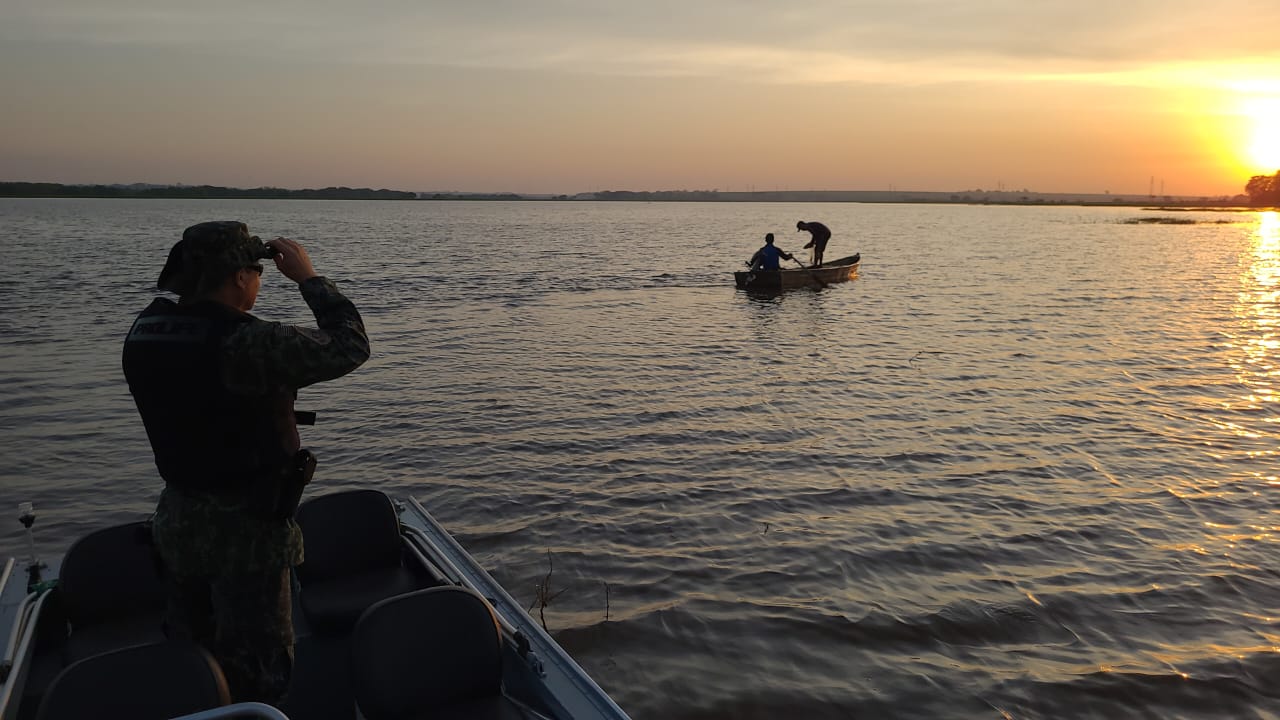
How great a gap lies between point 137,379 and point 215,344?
387mm

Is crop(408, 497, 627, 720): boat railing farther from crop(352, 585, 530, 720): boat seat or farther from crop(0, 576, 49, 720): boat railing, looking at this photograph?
crop(0, 576, 49, 720): boat railing

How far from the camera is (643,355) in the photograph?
62.1 feet

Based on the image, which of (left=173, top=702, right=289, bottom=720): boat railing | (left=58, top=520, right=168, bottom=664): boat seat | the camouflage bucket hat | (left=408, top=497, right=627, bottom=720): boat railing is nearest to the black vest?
the camouflage bucket hat

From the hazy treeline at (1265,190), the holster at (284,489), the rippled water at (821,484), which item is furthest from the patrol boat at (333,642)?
the hazy treeline at (1265,190)

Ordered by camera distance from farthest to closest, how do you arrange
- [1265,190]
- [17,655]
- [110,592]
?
[1265,190] < [110,592] < [17,655]

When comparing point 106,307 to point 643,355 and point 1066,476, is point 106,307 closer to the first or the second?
point 643,355

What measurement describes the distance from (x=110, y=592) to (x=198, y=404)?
2.23 meters

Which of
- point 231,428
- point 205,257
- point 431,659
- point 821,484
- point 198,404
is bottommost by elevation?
point 821,484

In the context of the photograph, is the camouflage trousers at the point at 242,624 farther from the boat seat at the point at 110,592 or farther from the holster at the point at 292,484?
the boat seat at the point at 110,592

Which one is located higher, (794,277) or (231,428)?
(231,428)

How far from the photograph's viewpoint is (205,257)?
3.51m

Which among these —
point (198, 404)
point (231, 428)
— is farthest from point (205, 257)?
point (231, 428)

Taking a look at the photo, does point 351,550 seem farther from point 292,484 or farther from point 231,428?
point 231,428

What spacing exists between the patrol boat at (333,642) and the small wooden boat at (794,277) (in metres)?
24.9
